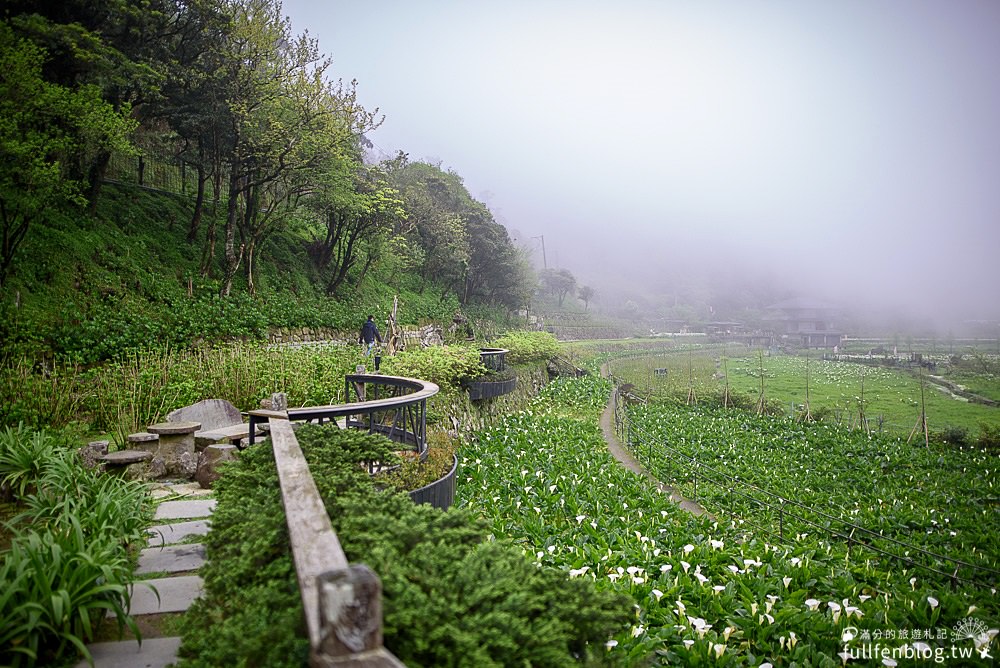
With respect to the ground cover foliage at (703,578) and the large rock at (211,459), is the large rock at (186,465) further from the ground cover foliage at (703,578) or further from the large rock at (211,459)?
the ground cover foliage at (703,578)

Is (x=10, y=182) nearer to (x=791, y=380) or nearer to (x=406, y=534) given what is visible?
(x=406, y=534)

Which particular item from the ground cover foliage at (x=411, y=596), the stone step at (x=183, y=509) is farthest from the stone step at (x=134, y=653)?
the stone step at (x=183, y=509)

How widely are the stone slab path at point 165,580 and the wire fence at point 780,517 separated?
212 inches

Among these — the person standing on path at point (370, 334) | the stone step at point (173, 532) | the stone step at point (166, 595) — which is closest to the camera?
the stone step at point (166, 595)

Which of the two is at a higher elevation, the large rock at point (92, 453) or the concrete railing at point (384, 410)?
the concrete railing at point (384, 410)

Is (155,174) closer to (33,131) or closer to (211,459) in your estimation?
(33,131)

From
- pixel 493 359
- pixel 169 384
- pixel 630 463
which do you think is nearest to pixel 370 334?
pixel 493 359

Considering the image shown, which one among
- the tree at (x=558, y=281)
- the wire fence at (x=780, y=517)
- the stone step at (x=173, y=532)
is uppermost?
the tree at (x=558, y=281)

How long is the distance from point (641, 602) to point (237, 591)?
2816 mm

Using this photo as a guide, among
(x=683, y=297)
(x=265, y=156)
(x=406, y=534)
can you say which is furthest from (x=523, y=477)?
(x=683, y=297)

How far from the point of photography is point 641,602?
12.2 feet

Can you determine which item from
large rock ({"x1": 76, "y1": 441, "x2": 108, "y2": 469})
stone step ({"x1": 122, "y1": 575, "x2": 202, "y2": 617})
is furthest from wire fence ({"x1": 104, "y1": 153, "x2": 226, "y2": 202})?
stone step ({"x1": 122, "y1": 575, "x2": 202, "y2": 617})

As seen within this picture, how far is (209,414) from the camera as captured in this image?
21.1 feet

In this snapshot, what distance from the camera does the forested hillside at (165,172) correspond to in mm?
9406
